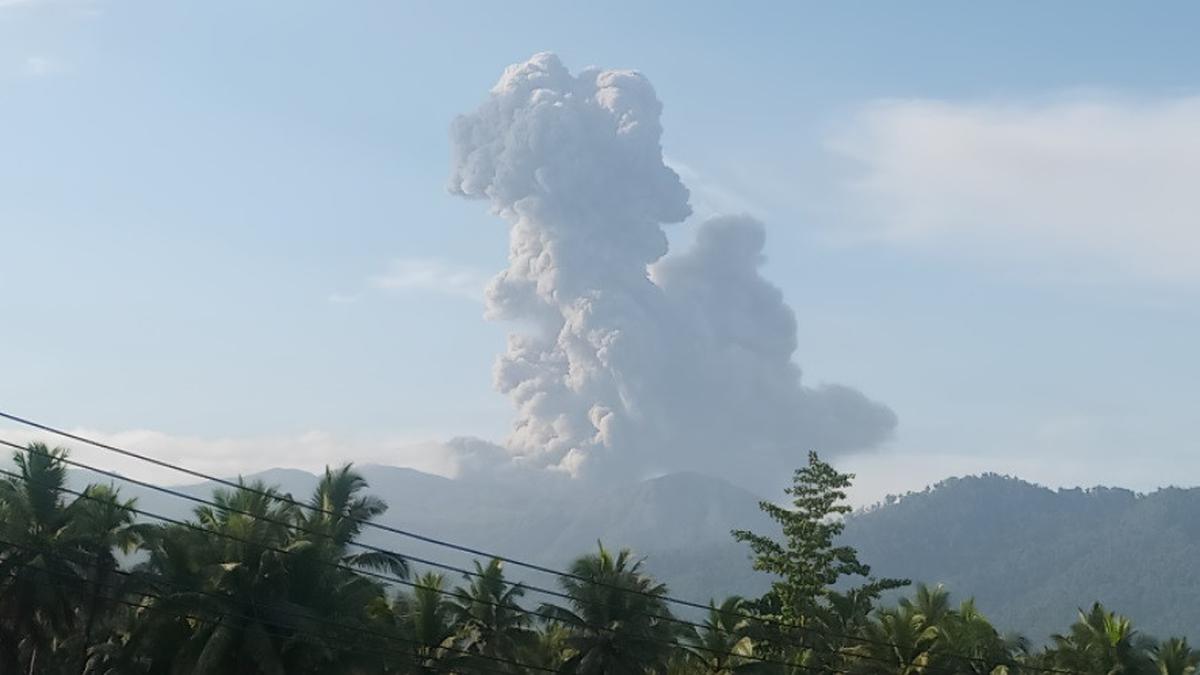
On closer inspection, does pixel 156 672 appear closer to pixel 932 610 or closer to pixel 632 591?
pixel 632 591

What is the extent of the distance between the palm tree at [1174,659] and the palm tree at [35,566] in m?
44.2

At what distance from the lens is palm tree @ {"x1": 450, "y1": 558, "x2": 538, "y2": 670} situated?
207ft

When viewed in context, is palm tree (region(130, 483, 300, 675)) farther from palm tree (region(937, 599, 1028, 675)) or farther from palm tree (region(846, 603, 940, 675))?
palm tree (region(937, 599, 1028, 675))

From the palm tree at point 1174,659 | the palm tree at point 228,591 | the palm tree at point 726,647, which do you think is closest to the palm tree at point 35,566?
the palm tree at point 228,591

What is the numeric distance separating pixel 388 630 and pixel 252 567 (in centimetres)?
642

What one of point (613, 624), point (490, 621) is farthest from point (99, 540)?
point (613, 624)

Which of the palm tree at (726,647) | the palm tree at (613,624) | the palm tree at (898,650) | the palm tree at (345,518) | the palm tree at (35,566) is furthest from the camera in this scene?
the palm tree at (898,650)

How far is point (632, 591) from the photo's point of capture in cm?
6069

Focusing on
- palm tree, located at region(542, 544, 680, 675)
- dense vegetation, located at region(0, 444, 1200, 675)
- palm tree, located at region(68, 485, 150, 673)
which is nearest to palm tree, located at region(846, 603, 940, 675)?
dense vegetation, located at region(0, 444, 1200, 675)

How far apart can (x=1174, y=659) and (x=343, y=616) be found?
38807 mm

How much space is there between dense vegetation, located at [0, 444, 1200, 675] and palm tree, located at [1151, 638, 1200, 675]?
0.09 meters

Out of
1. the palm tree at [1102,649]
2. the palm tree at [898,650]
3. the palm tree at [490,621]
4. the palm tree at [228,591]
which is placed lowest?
the palm tree at [228,591]

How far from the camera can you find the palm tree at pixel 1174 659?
242 ft

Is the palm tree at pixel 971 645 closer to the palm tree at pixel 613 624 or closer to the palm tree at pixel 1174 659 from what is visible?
the palm tree at pixel 1174 659
